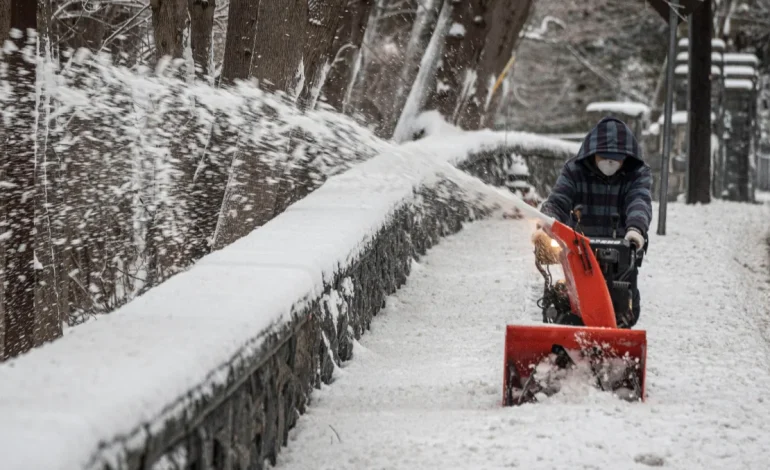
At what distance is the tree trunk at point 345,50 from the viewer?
12258mm

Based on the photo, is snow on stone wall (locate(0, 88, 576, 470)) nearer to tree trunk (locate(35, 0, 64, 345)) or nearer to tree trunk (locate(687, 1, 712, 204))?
tree trunk (locate(35, 0, 64, 345))

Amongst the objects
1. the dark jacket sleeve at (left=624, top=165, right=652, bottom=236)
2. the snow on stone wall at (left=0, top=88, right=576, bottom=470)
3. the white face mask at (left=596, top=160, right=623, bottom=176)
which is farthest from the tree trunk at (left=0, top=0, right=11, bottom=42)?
the dark jacket sleeve at (left=624, top=165, right=652, bottom=236)

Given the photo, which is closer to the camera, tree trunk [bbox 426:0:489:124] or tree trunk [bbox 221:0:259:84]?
tree trunk [bbox 221:0:259:84]

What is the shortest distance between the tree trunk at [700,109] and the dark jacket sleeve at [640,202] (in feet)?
34.2

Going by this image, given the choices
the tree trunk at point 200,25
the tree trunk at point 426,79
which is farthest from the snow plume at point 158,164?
the tree trunk at point 426,79

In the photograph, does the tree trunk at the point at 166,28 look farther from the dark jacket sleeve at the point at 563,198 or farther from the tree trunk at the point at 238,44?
the dark jacket sleeve at the point at 563,198

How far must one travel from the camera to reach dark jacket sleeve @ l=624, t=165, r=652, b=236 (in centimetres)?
579

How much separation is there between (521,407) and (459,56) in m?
9.69

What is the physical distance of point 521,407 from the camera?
5062 mm

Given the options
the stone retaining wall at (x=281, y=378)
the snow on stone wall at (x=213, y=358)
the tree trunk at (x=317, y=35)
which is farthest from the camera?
the tree trunk at (x=317, y=35)

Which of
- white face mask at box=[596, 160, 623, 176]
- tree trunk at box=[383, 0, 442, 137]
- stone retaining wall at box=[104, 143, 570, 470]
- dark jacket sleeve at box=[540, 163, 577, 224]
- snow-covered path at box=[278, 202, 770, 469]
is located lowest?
snow-covered path at box=[278, 202, 770, 469]

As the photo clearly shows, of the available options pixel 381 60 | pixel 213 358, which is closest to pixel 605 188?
pixel 213 358

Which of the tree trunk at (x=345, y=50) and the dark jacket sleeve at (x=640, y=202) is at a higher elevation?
the tree trunk at (x=345, y=50)

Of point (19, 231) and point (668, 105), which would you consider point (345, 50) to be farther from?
point (19, 231)
